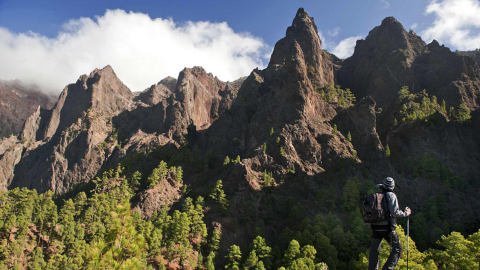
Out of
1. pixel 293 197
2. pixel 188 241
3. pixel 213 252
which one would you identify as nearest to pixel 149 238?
pixel 188 241

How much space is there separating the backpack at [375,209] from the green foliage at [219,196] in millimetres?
55139

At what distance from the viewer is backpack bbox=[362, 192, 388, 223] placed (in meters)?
8.77

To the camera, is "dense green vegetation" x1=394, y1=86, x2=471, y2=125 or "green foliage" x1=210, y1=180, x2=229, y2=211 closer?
"green foliage" x1=210, y1=180, x2=229, y2=211

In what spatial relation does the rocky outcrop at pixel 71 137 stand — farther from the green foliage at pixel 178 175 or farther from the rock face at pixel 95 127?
the green foliage at pixel 178 175

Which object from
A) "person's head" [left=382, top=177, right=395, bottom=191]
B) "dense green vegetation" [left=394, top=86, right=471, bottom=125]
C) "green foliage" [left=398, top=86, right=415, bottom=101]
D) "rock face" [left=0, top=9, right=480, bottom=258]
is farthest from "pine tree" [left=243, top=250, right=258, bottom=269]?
"green foliage" [left=398, top=86, right=415, bottom=101]

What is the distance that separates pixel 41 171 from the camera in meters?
136

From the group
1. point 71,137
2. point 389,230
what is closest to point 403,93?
point 389,230

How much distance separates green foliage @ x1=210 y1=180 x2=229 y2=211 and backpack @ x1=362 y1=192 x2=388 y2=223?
55.1 metres

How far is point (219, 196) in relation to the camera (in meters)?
64.8

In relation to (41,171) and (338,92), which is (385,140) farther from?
(41,171)

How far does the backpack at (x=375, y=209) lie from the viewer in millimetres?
8766

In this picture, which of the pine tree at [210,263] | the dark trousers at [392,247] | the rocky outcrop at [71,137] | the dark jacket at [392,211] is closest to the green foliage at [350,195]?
the pine tree at [210,263]

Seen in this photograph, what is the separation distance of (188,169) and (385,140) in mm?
64008

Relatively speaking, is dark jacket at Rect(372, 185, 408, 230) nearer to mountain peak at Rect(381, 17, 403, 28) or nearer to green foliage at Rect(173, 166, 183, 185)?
green foliage at Rect(173, 166, 183, 185)
